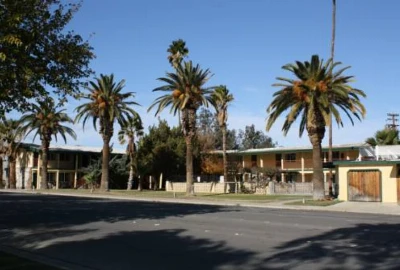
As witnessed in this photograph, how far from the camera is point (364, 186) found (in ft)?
119

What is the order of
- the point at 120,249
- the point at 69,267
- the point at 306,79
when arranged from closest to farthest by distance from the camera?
the point at 69,267
the point at 120,249
the point at 306,79

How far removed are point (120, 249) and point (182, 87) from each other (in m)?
34.2

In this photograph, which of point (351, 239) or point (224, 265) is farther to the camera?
point (351, 239)

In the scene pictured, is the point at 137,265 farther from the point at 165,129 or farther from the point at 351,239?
the point at 165,129

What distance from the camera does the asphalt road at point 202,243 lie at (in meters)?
10.8

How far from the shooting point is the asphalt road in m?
10.8

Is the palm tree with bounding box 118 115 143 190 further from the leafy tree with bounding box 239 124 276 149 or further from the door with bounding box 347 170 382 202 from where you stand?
the leafy tree with bounding box 239 124 276 149

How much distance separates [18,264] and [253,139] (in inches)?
4588

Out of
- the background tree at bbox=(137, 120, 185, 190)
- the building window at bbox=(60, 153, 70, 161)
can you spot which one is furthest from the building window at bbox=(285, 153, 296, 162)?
the building window at bbox=(60, 153, 70, 161)

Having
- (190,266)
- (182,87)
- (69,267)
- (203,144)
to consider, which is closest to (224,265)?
(190,266)

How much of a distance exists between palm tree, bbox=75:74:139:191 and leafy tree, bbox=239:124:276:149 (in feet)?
234

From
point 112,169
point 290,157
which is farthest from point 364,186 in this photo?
point 112,169

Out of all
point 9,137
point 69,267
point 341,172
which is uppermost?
point 9,137

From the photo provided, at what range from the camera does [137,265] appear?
10578mm
